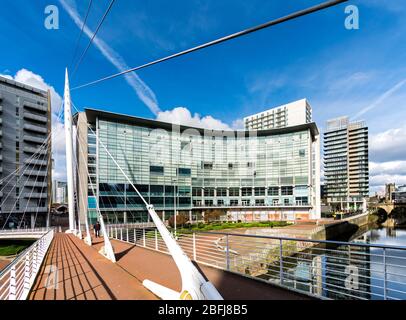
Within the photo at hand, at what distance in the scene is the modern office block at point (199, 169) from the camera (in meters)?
42.4

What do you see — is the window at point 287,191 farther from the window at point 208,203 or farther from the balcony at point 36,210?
the balcony at point 36,210

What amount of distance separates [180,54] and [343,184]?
412ft

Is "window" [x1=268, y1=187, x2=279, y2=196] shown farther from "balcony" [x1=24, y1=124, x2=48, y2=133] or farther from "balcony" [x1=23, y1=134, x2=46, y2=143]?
"balcony" [x1=24, y1=124, x2=48, y2=133]

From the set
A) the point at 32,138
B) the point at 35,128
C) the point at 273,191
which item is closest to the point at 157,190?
the point at 273,191

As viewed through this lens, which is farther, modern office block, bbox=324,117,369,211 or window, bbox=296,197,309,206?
modern office block, bbox=324,117,369,211

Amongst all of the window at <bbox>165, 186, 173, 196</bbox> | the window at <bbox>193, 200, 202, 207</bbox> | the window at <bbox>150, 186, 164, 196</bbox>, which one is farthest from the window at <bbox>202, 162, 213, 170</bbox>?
the window at <bbox>150, 186, 164, 196</bbox>

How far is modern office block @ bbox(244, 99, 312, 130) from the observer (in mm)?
87312

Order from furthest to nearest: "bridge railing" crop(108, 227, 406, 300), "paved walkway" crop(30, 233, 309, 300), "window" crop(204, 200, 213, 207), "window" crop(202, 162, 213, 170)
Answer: "window" crop(202, 162, 213, 170)
"window" crop(204, 200, 213, 207)
"paved walkway" crop(30, 233, 309, 300)
"bridge railing" crop(108, 227, 406, 300)

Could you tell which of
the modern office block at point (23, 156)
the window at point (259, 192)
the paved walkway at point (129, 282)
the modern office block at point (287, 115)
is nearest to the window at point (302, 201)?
the window at point (259, 192)

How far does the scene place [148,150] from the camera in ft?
154

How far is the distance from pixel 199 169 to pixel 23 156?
37131 mm

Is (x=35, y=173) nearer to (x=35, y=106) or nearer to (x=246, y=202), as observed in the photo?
(x=35, y=106)

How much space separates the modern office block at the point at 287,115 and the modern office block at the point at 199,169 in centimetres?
2918

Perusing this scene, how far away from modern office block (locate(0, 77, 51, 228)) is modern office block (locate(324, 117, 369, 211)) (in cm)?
10497
